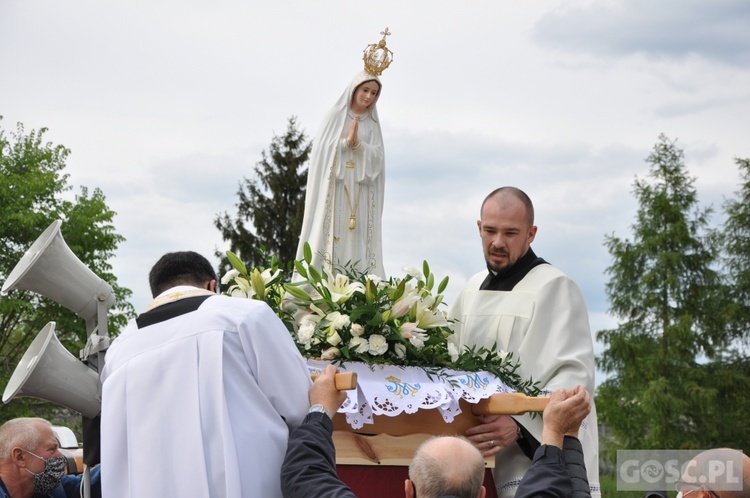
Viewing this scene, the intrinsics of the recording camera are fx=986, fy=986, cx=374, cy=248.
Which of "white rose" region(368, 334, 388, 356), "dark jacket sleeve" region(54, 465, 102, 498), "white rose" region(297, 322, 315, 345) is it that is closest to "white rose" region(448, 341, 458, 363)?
"white rose" region(368, 334, 388, 356)

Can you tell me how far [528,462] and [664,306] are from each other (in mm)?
24570

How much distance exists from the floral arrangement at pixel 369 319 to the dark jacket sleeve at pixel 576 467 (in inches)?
36.6

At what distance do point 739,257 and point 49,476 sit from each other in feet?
86.4

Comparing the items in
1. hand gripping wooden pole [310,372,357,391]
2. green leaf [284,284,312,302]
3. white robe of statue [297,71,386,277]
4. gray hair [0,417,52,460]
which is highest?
white robe of statue [297,71,386,277]

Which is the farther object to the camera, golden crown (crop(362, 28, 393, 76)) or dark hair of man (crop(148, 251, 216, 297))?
golden crown (crop(362, 28, 393, 76))

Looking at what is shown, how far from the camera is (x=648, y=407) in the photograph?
25.7 metres

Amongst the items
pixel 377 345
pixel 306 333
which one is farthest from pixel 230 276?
pixel 377 345

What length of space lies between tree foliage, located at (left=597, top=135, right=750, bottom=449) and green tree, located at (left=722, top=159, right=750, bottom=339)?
1.12 ft

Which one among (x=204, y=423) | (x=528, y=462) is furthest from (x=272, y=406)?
(x=528, y=462)

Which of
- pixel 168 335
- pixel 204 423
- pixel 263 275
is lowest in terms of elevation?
pixel 204 423

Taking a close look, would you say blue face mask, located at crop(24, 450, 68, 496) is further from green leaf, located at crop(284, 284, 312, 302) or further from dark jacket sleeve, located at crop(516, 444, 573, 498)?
dark jacket sleeve, located at crop(516, 444, 573, 498)

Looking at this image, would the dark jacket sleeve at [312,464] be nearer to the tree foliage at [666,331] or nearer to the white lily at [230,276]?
the white lily at [230,276]

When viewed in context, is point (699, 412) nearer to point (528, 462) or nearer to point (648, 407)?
point (648, 407)

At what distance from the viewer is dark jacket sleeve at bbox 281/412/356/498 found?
339 cm
